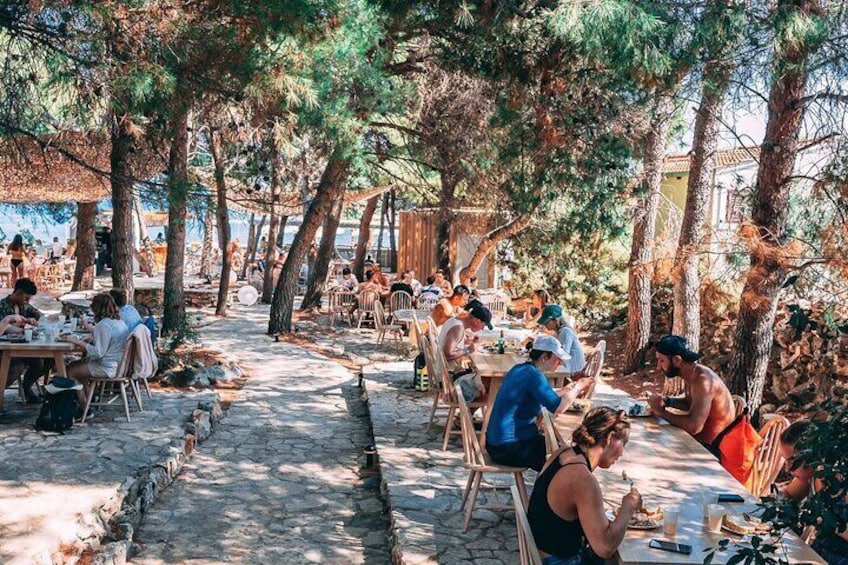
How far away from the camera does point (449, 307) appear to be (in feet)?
36.0

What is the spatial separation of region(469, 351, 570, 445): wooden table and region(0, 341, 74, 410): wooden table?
374cm

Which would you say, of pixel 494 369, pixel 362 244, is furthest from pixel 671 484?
pixel 362 244

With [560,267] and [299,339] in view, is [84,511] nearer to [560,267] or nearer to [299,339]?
[299,339]

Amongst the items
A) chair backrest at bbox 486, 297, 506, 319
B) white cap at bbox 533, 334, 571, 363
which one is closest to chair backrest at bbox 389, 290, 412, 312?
chair backrest at bbox 486, 297, 506, 319

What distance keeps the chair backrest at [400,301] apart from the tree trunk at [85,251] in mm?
6589

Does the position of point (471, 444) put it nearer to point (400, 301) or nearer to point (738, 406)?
point (738, 406)

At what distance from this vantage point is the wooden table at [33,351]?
762 centimetres

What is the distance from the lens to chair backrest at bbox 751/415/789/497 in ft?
17.6

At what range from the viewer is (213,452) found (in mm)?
7809

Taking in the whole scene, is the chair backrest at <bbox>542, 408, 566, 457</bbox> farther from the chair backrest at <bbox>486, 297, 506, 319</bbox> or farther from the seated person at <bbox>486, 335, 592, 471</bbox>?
the chair backrest at <bbox>486, 297, 506, 319</bbox>

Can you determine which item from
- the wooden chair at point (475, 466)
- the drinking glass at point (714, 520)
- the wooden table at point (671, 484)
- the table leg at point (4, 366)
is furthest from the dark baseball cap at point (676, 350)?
the table leg at point (4, 366)

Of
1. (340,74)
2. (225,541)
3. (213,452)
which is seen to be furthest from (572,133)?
(225,541)

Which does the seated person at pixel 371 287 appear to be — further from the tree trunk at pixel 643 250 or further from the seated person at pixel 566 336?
the seated person at pixel 566 336

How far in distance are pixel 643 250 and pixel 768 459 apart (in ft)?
24.7
